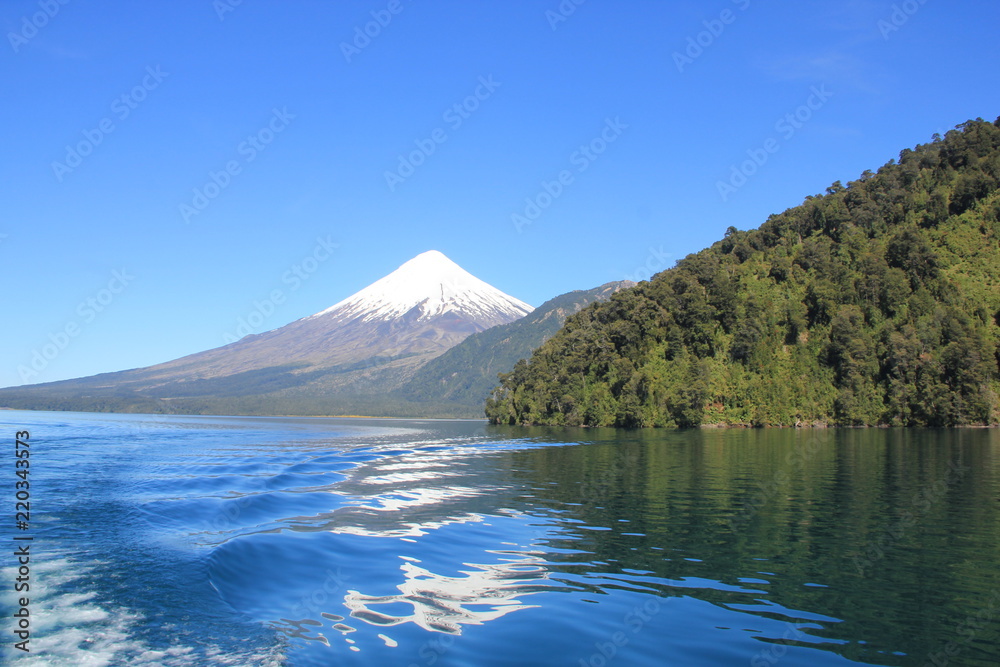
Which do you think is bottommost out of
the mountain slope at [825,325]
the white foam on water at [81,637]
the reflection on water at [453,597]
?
the white foam on water at [81,637]

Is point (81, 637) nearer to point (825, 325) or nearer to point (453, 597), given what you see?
point (453, 597)

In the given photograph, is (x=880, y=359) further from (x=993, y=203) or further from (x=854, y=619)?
(x=854, y=619)

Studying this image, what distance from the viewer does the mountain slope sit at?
102 meters

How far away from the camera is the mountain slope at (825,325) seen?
101562 millimetres

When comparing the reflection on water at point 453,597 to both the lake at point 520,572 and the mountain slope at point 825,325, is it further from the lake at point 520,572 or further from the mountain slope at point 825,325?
the mountain slope at point 825,325

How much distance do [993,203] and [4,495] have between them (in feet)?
466

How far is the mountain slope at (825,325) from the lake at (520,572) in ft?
248

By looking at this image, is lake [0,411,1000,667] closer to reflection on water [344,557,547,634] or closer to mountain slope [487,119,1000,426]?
reflection on water [344,557,547,634]

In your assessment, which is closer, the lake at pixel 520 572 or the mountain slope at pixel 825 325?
the lake at pixel 520 572

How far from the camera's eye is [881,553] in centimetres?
1858

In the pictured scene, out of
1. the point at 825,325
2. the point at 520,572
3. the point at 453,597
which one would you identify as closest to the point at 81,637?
the point at 453,597

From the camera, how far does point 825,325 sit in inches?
4606

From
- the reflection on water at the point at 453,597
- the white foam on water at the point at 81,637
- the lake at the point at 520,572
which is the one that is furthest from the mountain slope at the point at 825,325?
the white foam on water at the point at 81,637

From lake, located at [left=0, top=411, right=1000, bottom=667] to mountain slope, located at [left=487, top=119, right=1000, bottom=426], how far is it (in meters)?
75.4
